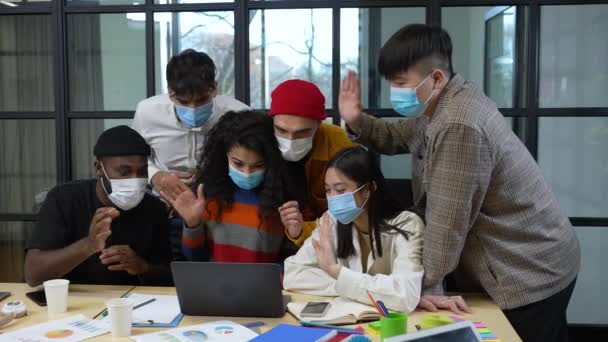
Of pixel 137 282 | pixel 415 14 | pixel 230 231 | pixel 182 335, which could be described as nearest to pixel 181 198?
pixel 230 231

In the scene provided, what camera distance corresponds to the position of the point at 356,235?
2.09 m

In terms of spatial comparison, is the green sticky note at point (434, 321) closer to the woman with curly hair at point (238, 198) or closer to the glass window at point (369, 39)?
the woman with curly hair at point (238, 198)

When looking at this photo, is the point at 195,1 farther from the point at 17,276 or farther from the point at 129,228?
the point at 17,276

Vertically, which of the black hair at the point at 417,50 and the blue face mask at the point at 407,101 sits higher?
the black hair at the point at 417,50

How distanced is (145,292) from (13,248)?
1.64 m

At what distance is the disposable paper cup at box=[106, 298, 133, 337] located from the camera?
1600 mm

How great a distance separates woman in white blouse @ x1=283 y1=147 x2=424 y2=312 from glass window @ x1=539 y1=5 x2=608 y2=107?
4.14 ft

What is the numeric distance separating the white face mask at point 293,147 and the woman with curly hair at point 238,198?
3cm

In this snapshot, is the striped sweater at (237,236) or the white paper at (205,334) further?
the striped sweater at (237,236)

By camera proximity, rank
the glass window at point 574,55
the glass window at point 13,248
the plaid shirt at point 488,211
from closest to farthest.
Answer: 1. the plaid shirt at point 488,211
2. the glass window at point 574,55
3. the glass window at point 13,248

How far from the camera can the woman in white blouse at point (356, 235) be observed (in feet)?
6.41

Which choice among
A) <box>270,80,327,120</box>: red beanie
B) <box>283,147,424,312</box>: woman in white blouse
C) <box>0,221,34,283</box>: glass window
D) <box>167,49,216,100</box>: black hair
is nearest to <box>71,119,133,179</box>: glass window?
<box>0,221,34,283</box>: glass window

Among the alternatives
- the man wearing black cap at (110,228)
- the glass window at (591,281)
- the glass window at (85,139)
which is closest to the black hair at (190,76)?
the man wearing black cap at (110,228)

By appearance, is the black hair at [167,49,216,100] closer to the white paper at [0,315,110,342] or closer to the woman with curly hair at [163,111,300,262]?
the woman with curly hair at [163,111,300,262]
